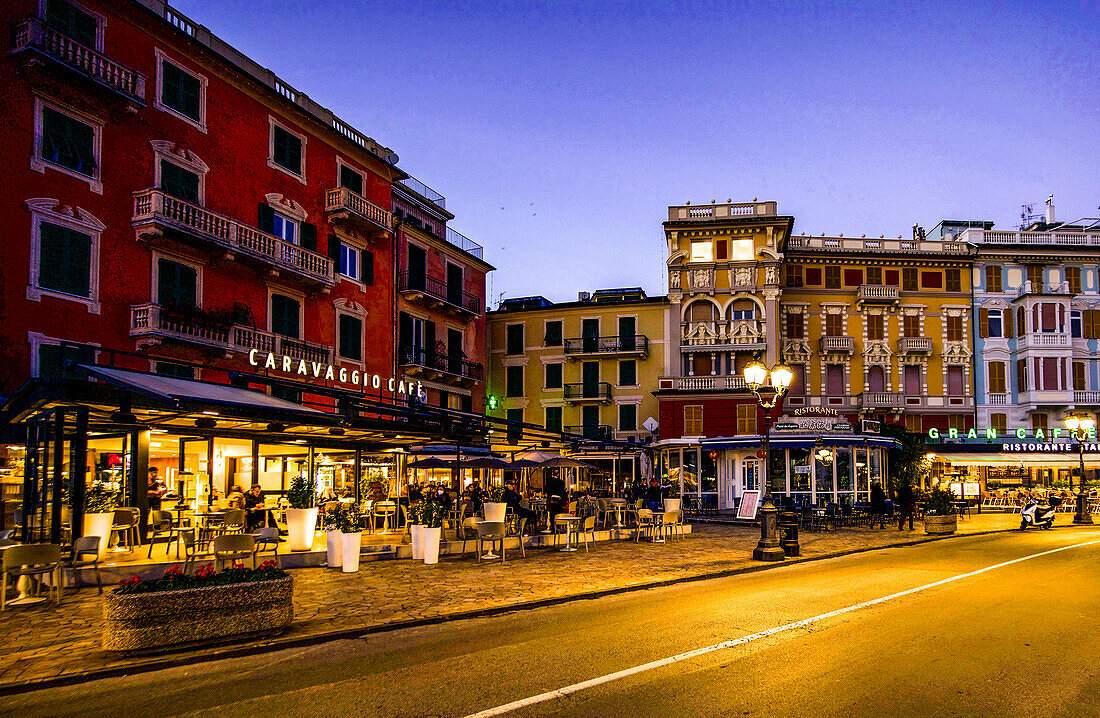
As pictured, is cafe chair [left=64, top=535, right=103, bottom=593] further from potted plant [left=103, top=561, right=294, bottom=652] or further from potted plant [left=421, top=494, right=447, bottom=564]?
potted plant [left=421, top=494, right=447, bottom=564]

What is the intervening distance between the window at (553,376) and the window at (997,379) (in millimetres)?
23755

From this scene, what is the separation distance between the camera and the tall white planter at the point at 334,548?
1414 cm

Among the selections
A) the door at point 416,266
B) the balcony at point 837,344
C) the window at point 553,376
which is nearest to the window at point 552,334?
the window at point 553,376

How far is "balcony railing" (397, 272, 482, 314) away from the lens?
1259 inches

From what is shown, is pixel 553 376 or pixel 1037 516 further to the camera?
pixel 553 376

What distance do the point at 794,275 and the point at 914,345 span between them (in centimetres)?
744

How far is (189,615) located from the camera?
812 centimetres

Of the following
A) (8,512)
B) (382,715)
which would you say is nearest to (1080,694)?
(382,715)

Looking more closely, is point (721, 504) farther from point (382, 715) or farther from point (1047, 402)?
point (382, 715)

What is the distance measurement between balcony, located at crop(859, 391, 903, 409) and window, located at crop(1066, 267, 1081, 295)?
12.1 metres

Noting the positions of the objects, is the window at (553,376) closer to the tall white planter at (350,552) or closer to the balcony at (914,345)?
the balcony at (914,345)

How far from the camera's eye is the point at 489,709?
5.96 m

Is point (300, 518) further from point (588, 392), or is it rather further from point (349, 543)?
point (588, 392)

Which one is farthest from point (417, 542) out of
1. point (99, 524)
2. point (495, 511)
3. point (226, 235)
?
point (226, 235)
